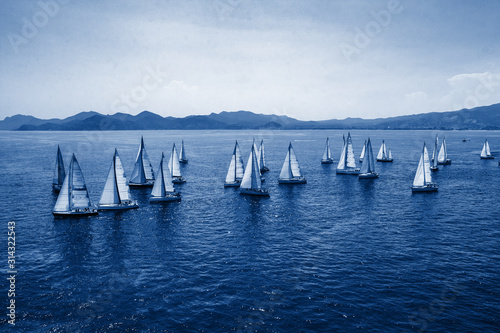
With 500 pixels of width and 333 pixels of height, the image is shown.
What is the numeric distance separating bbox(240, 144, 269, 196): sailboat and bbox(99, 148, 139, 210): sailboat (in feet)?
97.2

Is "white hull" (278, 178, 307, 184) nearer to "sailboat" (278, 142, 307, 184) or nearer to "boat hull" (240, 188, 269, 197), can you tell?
"sailboat" (278, 142, 307, 184)

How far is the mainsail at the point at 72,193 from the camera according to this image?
68375 millimetres

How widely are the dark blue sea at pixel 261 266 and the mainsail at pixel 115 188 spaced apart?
159 inches

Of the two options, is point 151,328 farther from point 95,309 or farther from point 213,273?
point 213,273

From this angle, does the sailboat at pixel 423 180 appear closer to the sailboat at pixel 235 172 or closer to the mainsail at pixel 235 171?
the sailboat at pixel 235 172

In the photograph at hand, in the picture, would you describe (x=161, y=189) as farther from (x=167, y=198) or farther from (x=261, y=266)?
(x=261, y=266)

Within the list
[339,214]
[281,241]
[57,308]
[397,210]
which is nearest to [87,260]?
[57,308]

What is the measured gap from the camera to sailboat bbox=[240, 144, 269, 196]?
300 ft

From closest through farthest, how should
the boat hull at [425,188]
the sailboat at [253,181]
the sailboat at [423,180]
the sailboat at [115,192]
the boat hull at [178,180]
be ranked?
1. the sailboat at [115,192]
2. the sailboat at [253,181]
3. the boat hull at [425,188]
4. the sailboat at [423,180]
5. the boat hull at [178,180]

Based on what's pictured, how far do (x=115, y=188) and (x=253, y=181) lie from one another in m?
35.6

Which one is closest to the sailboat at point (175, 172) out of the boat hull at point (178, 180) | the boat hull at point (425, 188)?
the boat hull at point (178, 180)

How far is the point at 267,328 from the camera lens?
108ft

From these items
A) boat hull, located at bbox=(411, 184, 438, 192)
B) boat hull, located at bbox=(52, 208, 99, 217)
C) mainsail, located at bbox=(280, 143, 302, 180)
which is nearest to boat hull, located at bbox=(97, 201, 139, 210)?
boat hull, located at bbox=(52, 208, 99, 217)

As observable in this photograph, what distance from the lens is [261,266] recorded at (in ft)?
155
